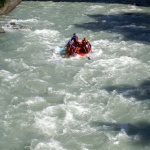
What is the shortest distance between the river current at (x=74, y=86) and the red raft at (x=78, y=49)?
0.36 metres

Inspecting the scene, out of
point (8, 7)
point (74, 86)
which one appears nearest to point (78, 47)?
point (74, 86)

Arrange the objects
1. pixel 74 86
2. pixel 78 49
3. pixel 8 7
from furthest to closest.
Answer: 1. pixel 8 7
2. pixel 78 49
3. pixel 74 86

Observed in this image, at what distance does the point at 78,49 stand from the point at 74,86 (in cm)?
347

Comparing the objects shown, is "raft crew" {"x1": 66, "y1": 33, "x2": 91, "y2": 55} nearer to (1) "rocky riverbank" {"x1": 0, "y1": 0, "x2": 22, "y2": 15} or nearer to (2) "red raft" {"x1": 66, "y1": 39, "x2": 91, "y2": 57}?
(2) "red raft" {"x1": 66, "y1": 39, "x2": 91, "y2": 57}

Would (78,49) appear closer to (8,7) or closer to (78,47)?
(78,47)

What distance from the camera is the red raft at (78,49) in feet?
57.3

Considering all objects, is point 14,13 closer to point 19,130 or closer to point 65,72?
point 65,72

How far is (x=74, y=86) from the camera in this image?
14812mm

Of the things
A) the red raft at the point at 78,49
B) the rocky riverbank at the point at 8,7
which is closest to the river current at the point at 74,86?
the red raft at the point at 78,49

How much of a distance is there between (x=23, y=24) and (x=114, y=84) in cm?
1020

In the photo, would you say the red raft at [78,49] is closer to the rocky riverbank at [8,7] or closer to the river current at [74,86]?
the river current at [74,86]

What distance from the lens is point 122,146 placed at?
11203 mm

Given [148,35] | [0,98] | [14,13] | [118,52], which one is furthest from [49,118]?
[14,13]

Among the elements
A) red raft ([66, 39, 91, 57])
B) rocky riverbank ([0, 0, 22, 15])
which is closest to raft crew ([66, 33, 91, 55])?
red raft ([66, 39, 91, 57])
